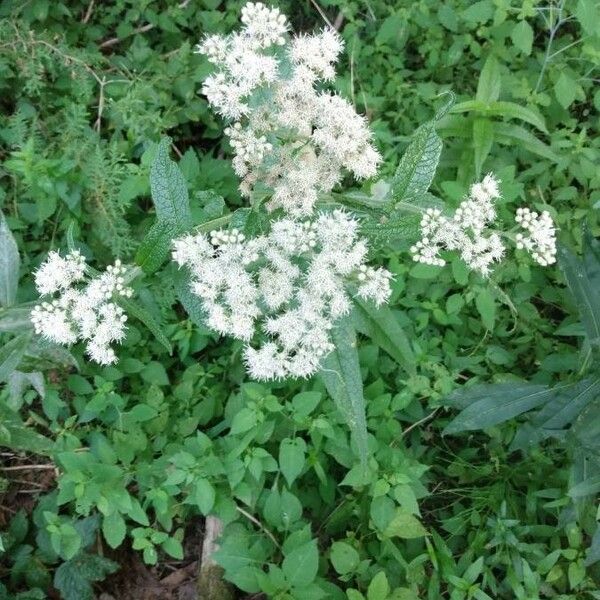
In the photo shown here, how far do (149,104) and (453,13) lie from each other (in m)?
1.72

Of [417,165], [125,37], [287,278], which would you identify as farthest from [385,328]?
[125,37]

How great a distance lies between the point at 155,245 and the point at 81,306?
0.34 m

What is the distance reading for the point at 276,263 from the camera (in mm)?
2443

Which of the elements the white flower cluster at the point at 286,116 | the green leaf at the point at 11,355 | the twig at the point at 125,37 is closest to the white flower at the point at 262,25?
the white flower cluster at the point at 286,116

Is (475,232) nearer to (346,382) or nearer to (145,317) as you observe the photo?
(346,382)

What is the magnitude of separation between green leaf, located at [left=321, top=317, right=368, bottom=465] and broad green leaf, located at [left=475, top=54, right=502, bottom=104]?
148cm

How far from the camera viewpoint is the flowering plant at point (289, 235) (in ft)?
7.88

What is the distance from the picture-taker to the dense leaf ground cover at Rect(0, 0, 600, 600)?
3.04 metres

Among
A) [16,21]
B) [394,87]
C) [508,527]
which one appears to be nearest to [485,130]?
[394,87]

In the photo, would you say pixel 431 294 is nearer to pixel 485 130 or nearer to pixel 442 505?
pixel 485 130

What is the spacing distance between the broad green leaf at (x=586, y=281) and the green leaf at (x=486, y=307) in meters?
0.37

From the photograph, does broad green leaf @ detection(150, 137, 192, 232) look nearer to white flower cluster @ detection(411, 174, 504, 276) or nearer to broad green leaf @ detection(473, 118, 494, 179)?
white flower cluster @ detection(411, 174, 504, 276)

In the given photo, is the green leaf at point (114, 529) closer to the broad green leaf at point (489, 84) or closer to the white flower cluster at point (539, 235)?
the white flower cluster at point (539, 235)

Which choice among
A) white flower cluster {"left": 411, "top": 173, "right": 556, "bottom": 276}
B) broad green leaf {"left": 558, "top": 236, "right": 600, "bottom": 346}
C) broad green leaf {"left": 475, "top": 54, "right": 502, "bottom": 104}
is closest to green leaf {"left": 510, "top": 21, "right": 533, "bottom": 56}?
broad green leaf {"left": 475, "top": 54, "right": 502, "bottom": 104}
